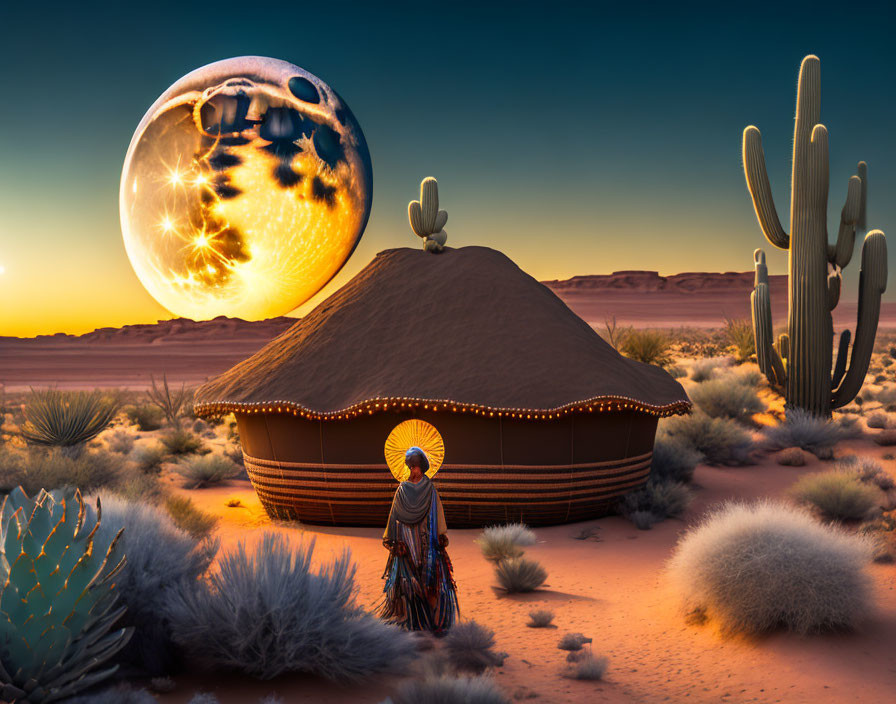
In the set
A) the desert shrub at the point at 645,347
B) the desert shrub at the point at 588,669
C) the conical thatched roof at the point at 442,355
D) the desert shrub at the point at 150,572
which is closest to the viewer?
the desert shrub at the point at 150,572

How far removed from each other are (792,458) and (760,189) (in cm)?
549

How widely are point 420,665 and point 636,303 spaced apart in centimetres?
9790

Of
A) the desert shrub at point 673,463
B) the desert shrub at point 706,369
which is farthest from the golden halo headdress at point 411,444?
the desert shrub at point 706,369

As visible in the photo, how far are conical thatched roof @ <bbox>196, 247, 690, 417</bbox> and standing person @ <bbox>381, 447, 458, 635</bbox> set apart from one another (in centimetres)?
326

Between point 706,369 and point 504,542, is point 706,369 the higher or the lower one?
the higher one

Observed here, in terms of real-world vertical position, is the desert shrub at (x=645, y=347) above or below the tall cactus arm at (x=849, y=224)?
below

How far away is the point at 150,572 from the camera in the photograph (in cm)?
554

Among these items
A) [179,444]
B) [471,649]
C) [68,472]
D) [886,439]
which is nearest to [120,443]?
[179,444]

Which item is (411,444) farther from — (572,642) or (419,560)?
(572,642)

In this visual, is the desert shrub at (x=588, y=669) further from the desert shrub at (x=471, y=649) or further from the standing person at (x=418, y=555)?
the standing person at (x=418, y=555)

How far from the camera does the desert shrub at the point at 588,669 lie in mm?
5680

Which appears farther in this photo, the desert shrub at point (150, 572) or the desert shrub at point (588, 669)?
the desert shrub at point (588, 669)

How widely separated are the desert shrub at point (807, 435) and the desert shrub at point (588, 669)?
1003 centimetres

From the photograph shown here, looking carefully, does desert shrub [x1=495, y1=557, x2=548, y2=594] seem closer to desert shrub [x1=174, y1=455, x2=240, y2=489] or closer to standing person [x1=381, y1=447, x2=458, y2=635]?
standing person [x1=381, y1=447, x2=458, y2=635]
